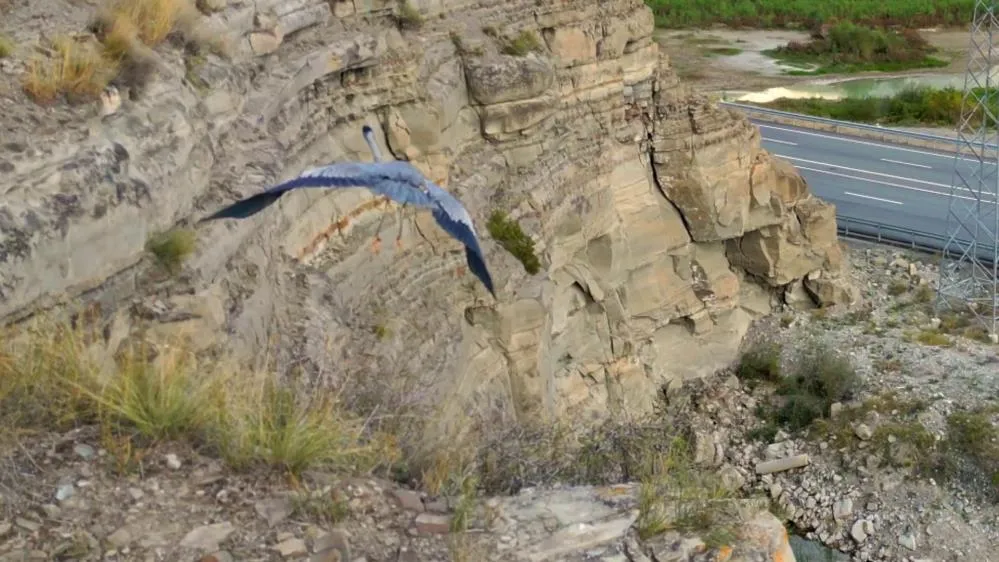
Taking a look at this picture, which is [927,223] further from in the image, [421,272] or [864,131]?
[421,272]

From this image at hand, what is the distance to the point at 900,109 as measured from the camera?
121 ft

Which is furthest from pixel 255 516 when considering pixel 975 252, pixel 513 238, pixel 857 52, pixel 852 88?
pixel 857 52

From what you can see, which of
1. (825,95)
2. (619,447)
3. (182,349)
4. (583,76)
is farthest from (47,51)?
(825,95)

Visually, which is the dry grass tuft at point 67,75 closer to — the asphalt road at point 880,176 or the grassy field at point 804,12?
the asphalt road at point 880,176

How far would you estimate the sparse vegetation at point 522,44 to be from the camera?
1561cm

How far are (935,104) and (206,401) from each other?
3508cm

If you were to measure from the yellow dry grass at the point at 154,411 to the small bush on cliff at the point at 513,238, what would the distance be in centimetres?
784

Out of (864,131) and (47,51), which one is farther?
(864,131)

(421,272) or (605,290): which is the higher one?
(421,272)

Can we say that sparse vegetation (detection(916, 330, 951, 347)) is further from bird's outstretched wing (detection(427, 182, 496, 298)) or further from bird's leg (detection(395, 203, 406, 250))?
bird's outstretched wing (detection(427, 182, 496, 298))

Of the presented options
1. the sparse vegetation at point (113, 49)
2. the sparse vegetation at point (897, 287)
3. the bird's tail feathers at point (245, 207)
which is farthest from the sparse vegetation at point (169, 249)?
the sparse vegetation at point (897, 287)

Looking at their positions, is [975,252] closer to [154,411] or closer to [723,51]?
[154,411]

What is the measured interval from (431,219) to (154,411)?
737cm

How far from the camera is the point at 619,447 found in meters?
9.62
